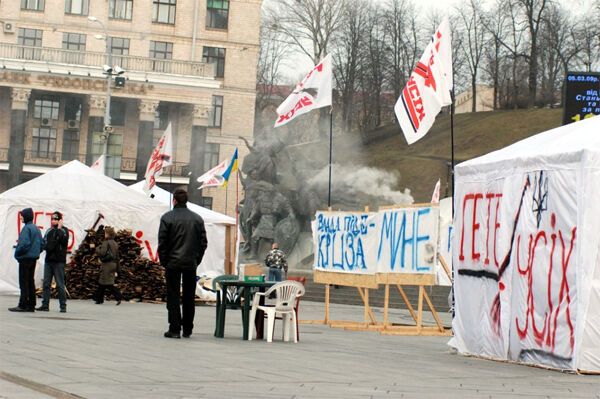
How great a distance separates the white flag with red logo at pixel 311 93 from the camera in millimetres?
26531

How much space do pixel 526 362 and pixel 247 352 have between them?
3.10 meters

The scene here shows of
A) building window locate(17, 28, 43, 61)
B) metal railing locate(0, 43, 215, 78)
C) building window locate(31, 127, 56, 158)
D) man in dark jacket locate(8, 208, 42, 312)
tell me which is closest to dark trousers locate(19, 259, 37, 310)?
man in dark jacket locate(8, 208, 42, 312)

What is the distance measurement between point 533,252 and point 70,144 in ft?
242

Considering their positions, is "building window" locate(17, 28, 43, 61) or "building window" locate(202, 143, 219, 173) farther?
"building window" locate(202, 143, 219, 173)

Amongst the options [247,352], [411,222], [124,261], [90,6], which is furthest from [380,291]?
[90,6]

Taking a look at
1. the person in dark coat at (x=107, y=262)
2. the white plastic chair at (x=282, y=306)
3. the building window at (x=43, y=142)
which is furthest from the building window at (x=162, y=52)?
the white plastic chair at (x=282, y=306)

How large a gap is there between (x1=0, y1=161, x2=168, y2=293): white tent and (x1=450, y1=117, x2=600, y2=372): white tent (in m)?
17.1

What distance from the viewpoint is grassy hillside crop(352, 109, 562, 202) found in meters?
84.3

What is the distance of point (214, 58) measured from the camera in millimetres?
89875

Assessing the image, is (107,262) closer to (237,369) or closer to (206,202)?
(237,369)

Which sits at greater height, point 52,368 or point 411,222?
point 411,222

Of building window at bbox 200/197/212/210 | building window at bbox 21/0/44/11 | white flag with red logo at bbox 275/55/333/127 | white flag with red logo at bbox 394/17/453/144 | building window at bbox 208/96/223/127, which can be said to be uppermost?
building window at bbox 21/0/44/11

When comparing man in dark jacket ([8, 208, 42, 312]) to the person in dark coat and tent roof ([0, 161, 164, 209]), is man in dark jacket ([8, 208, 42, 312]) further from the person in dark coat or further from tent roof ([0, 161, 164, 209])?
tent roof ([0, 161, 164, 209])

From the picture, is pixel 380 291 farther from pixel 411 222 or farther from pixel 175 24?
pixel 175 24
